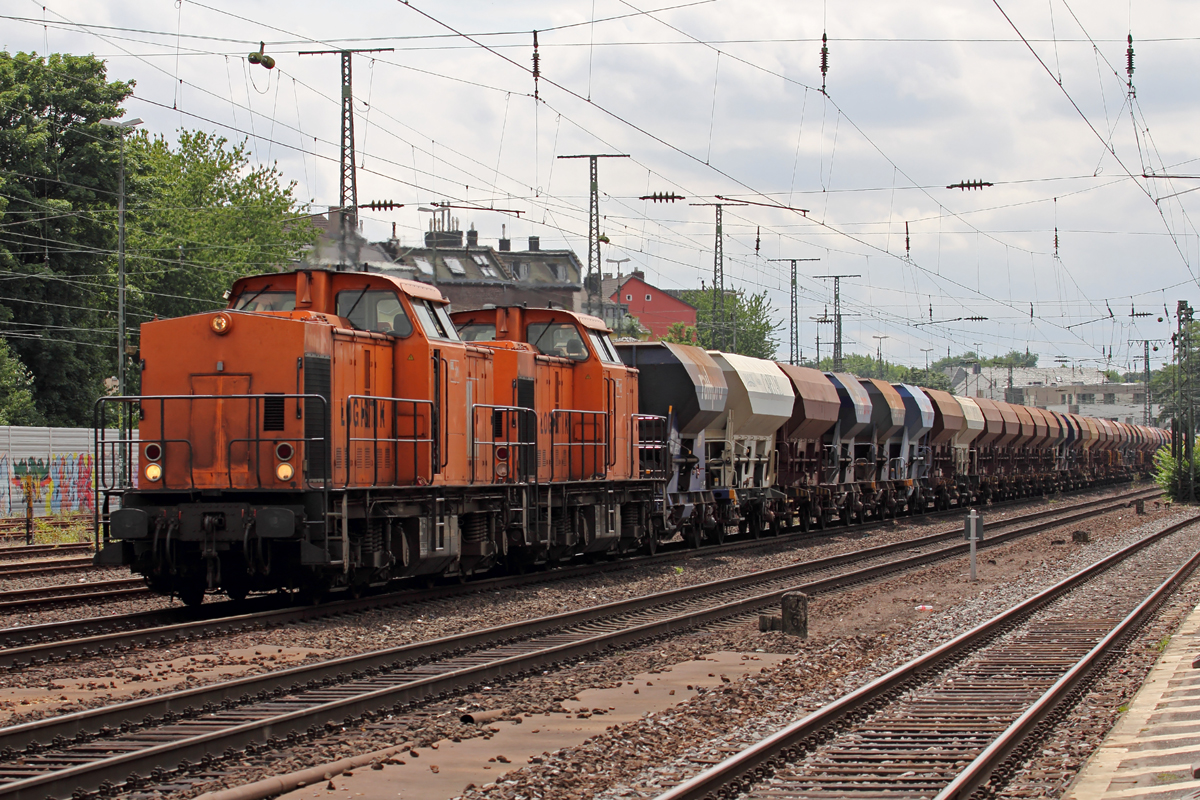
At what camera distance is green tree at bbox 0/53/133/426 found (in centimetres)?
3631

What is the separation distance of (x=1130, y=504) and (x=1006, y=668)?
39.2 metres

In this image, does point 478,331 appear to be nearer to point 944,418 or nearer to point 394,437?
point 394,437

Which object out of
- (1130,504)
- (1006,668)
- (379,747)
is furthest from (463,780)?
(1130,504)

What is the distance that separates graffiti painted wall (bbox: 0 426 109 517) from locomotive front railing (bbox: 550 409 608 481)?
42.9 feet

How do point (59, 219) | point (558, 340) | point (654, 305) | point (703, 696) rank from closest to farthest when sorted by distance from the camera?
point (703, 696)
point (558, 340)
point (59, 219)
point (654, 305)

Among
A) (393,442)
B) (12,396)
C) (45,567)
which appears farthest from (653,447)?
(12,396)

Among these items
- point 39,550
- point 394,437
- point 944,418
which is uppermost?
point 944,418

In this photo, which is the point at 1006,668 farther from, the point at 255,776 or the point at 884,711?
the point at 255,776

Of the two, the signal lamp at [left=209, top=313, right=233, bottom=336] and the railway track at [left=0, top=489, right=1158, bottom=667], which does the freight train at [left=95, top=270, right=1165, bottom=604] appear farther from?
the railway track at [left=0, top=489, right=1158, bottom=667]

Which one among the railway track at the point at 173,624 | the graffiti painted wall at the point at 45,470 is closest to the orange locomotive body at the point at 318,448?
the railway track at the point at 173,624

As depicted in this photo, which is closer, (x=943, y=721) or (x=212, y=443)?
(x=943, y=721)

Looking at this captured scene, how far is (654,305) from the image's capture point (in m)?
122

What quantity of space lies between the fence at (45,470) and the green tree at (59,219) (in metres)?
8.96

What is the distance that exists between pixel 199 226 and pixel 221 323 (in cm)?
3875
